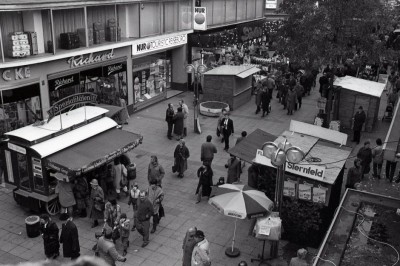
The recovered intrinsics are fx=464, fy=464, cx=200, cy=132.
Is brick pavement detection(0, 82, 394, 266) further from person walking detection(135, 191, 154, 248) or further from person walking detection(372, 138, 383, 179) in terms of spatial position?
person walking detection(372, 138, 383, 179)

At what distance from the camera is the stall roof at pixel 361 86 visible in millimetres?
21547

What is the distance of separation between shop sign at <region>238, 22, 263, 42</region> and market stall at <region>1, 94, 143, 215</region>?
75.3 feet

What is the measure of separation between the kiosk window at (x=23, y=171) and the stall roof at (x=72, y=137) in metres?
0.74

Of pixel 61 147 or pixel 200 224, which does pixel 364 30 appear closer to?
pixel 200 224

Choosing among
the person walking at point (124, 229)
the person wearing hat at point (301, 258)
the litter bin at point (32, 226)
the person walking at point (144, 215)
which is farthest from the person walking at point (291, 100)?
the person wearing hat at point (301, 258)

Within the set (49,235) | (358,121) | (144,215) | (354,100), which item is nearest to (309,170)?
(144,215)

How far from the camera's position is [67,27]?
19641 millimetres

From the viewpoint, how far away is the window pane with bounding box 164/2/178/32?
2620cm

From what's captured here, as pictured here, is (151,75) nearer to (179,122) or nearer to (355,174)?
(179,122)

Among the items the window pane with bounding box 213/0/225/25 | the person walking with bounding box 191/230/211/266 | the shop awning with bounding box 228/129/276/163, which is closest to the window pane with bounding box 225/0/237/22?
the window pane with bounding box 213/0/225/25

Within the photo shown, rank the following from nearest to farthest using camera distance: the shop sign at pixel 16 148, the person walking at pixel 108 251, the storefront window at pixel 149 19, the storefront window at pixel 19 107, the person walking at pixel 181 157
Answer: the person walking at pixel 108 251 < the shop sign at pixel 16 148 < the person walking at pixel 181 157 < the storefront window at pixel 19 107 < the storefront window at pixel 149 19

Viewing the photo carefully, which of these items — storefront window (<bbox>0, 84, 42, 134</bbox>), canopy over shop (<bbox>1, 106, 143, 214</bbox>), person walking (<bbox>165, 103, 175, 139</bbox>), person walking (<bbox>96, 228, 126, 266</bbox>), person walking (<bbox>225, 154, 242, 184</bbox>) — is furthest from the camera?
person walking (<bbox>165, 103, 175, 139</bbox>)

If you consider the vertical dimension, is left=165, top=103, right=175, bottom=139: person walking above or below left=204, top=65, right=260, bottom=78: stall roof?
below

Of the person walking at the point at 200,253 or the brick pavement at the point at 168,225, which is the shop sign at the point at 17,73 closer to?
the brick pavement at the point at 168,225
